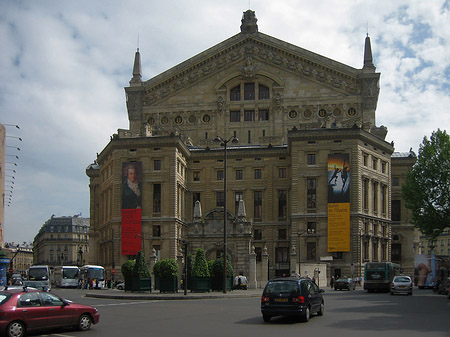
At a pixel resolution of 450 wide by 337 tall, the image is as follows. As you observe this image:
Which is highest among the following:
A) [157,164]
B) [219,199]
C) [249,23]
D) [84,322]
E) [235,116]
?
[249,23]

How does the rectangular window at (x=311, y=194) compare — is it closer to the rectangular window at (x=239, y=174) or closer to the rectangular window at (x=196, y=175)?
the rectangular window at (x=239, y=174)

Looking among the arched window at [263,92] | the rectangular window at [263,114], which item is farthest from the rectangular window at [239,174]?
the arched window at [263,92]

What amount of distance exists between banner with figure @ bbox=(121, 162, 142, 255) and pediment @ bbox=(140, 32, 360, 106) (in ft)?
50.0

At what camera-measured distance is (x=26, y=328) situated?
21359 millimetres

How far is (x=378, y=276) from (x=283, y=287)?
34.1 meters

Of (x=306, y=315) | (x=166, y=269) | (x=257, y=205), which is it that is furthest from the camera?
(x=257, y=205)

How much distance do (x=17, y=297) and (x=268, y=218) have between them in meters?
65.2

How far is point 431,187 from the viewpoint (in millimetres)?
64375

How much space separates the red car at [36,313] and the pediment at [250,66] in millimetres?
69520

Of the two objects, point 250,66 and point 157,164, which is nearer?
point 157,164

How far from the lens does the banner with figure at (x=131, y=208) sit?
260 feet

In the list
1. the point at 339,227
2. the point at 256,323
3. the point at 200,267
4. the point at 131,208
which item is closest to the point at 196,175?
the point at 131,208

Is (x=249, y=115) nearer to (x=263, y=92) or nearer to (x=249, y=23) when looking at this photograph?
(x=263, y=92)

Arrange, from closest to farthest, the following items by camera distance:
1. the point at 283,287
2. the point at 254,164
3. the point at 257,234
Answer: the point at 283,287
the point at 257,234
the point at 254,164
